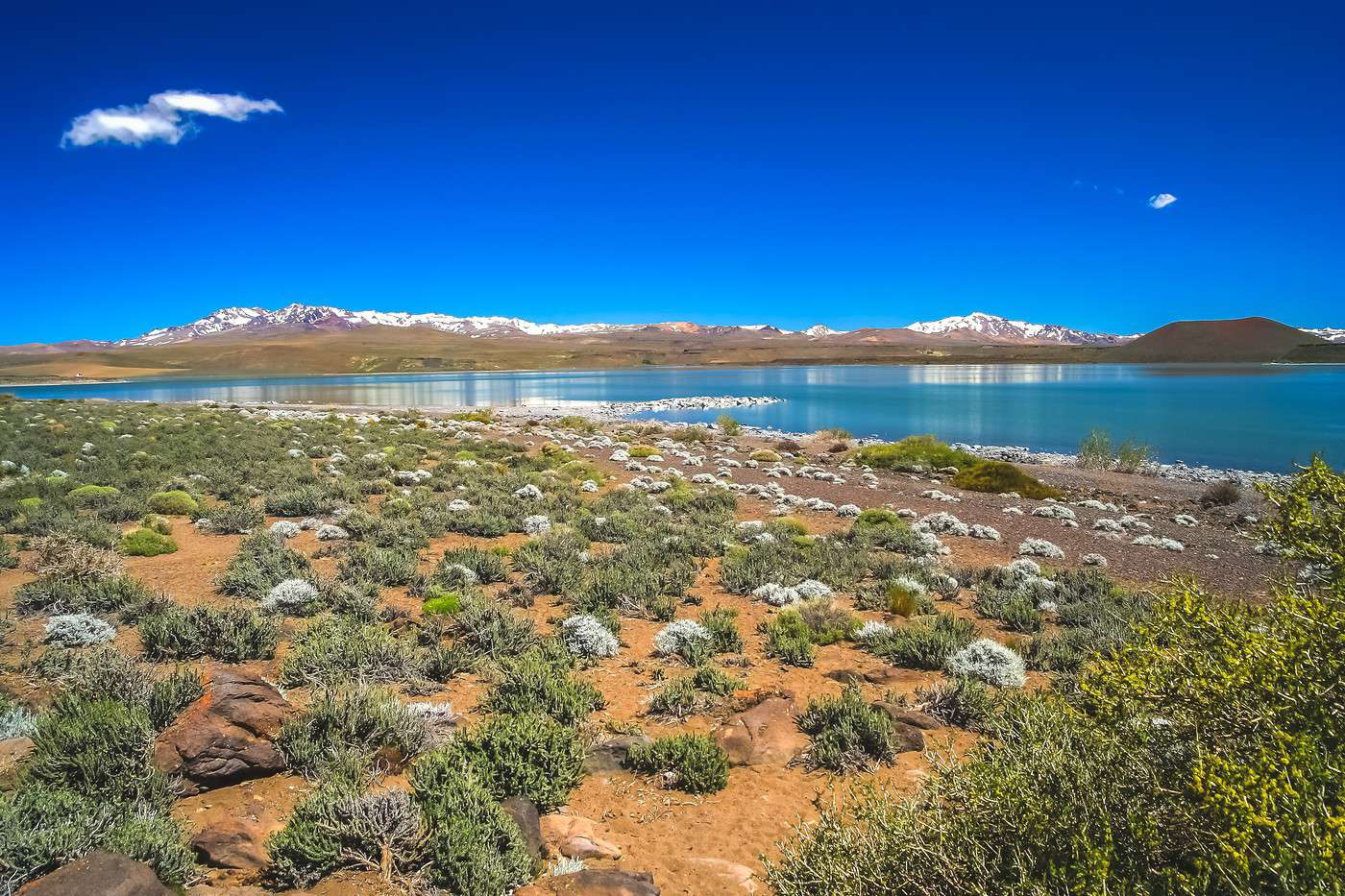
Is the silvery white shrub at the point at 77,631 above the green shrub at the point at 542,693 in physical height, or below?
above

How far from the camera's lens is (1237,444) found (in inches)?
1283

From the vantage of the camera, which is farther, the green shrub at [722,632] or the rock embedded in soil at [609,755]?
the green shrub at [722,632]

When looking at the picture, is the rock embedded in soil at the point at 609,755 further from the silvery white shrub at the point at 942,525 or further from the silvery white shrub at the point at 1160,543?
the silvery white shrub at the point at 1160,543

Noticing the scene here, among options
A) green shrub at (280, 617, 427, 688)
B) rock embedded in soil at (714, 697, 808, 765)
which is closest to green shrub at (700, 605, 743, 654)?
rock embedded in soil at (714, 697, 808, 765)

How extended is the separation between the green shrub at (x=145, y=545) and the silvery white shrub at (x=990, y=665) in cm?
1144

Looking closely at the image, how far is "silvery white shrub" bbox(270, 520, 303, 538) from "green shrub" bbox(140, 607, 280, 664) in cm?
456

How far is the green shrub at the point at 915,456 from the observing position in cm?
2456

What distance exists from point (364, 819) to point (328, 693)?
1.67 metres

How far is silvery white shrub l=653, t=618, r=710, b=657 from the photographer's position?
729 cm

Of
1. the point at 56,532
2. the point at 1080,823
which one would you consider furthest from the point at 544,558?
the point at 1080,823

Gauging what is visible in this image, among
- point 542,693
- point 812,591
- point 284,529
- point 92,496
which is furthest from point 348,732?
point 92,496

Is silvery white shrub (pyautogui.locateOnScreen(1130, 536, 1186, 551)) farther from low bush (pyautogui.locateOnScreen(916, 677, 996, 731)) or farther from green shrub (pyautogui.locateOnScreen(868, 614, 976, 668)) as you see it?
low bush (pyautogui.locateOnScreen(916, 677, 996, 731))

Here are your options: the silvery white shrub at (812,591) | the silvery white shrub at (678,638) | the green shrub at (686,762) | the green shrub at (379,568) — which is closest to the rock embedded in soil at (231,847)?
the green shrub at (686,762)

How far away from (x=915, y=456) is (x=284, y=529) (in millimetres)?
21528
